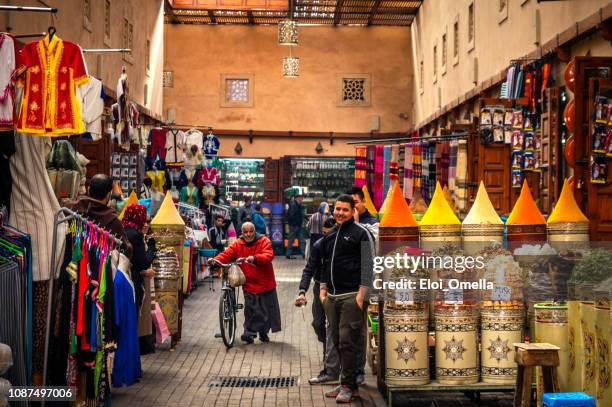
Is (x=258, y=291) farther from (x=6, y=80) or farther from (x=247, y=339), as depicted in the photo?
(x=6, y=80)

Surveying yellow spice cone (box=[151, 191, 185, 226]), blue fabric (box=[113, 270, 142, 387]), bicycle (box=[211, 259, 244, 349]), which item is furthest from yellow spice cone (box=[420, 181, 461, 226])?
yellow spice cone (box=[151, 191, 185, 226])

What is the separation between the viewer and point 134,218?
10727 mm

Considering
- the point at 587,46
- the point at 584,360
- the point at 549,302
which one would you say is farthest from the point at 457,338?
the point at 587,46

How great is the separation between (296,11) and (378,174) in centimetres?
1035

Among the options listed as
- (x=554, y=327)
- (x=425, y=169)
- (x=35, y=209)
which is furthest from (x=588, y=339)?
(x=425, y=169)

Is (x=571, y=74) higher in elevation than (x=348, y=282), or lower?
higher

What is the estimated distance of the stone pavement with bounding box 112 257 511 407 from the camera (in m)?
9.53

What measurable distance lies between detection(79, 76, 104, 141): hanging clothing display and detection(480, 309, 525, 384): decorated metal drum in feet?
21.8

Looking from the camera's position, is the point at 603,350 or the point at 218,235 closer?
the point at 603,350

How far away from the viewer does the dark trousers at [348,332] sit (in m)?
9.42

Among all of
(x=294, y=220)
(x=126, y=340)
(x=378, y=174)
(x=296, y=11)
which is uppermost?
(x=296, y=11)

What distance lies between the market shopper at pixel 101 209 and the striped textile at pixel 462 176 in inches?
337

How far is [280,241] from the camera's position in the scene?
3119 centimetres

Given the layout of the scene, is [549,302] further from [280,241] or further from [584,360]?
[280,241]
